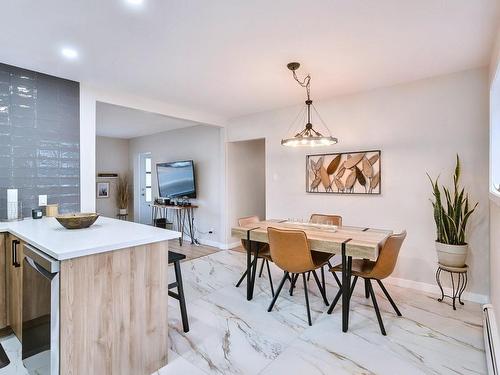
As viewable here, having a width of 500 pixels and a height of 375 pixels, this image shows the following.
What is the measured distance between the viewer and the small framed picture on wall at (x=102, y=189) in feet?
22.6

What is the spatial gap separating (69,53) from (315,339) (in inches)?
129

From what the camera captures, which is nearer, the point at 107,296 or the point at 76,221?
the point at 107,296

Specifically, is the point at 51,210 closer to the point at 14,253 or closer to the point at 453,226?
the point at 14,253

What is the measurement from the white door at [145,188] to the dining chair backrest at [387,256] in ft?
19.8

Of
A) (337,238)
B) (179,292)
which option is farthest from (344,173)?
(179,292)

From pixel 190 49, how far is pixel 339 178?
245 centimetres

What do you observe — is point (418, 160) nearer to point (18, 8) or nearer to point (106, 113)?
point (18, 8)

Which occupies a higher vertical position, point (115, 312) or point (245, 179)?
point (245, 179)

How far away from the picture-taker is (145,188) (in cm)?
713

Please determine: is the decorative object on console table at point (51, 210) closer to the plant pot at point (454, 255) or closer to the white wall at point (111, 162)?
the plant pot at point (454, 255)

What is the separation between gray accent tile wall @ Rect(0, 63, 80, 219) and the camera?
2.66 metres

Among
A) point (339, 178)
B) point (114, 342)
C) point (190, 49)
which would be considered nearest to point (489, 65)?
point (339, 178)

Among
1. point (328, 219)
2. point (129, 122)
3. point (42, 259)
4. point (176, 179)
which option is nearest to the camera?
A: point (42, 259)

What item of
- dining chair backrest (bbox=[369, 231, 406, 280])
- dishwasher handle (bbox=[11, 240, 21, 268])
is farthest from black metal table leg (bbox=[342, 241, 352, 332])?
dishwasher handle (bbox=[11, 240, 21, 268])
